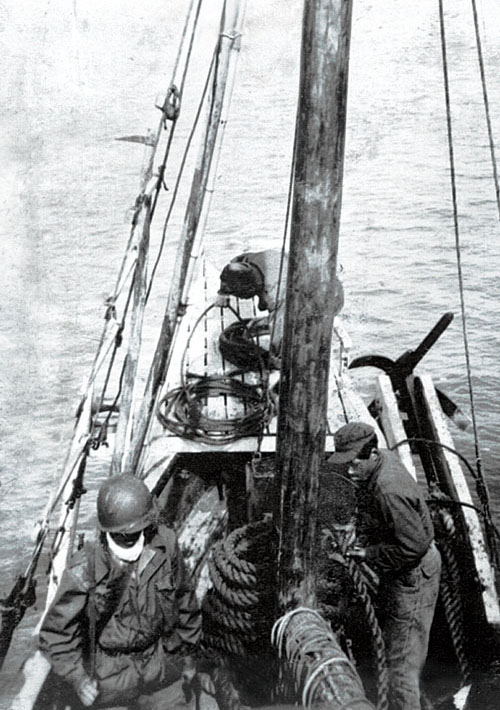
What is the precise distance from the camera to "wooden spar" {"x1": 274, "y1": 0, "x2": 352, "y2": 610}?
11.6 feet

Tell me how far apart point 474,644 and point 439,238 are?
15.2 metres

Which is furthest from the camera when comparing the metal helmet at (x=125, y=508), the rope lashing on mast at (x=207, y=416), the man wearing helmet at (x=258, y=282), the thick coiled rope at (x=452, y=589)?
the man wearing helmet at (x=258, y=282)

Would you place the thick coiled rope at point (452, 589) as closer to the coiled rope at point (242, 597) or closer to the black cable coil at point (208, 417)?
the black cable coil at point (208, 417)

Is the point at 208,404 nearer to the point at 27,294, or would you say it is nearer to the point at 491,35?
the point at 27,294

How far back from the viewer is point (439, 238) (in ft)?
65.7

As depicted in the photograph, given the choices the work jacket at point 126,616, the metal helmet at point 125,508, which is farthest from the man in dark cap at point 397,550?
the metal helmet at point 125,508

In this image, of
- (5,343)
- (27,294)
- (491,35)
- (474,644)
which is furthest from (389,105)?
(474,644)

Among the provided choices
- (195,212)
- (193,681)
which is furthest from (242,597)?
(195,212)

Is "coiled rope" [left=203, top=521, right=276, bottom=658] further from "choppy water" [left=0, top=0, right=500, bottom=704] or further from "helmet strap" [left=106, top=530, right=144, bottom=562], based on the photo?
"choppy water" [left=0, top=0, right=500, bottom=704]

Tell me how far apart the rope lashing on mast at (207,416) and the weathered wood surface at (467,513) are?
2.01 meters

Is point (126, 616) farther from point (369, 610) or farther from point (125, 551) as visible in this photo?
point (369, 610)

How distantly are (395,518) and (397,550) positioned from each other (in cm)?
27

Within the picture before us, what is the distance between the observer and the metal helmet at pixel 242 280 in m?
9.38

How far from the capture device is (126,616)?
455 centimetres
